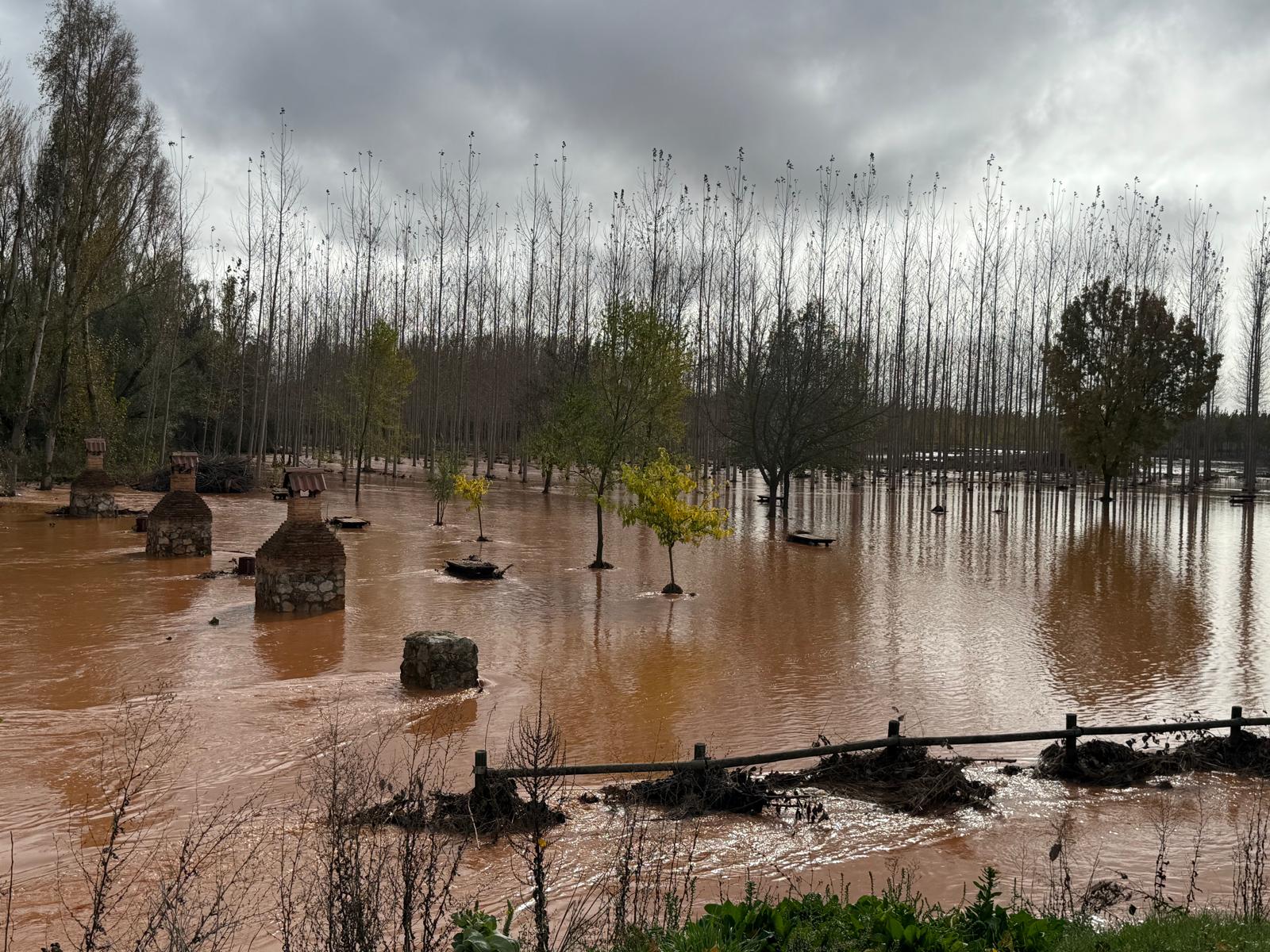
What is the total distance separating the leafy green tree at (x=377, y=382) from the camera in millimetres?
42531

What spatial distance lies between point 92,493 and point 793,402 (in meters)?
26.8

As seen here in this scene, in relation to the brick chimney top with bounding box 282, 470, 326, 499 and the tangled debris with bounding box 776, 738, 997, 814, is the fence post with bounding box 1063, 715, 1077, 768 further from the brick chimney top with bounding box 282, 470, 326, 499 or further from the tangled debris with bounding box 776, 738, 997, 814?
the brick chimney top with bounding box 282, 470, 326, 499

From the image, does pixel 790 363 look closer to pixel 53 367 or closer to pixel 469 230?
pixel 469 230

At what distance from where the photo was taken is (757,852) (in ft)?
22.1

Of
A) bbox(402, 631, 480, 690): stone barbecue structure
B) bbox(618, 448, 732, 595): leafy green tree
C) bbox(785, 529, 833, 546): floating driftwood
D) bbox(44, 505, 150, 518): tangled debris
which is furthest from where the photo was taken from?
bbox(44, 505, 150, 518): tangled debris

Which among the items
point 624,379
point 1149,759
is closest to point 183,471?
point 624,379

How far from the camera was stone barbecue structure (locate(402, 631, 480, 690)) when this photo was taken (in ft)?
36.4

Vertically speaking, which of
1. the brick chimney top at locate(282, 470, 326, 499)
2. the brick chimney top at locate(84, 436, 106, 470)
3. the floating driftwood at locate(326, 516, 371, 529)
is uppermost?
the brick chimney top at locate(84, 436, 106, 470)

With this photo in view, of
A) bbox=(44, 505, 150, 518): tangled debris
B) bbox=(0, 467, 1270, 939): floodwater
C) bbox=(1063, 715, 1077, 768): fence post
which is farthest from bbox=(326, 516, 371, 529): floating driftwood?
bbox=(1063, 715, 1077, 768): fence post

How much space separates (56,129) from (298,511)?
94.3ft

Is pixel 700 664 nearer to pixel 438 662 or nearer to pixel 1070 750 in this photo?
pixel 438 662

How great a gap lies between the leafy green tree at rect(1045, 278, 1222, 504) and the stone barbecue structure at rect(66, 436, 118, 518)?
153 ft

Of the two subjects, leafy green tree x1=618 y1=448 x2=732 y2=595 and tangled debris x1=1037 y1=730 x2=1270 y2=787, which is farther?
leafy green tree x1=618 y1=448 x2=732 y2=595

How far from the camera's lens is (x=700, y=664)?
42.5 feet
